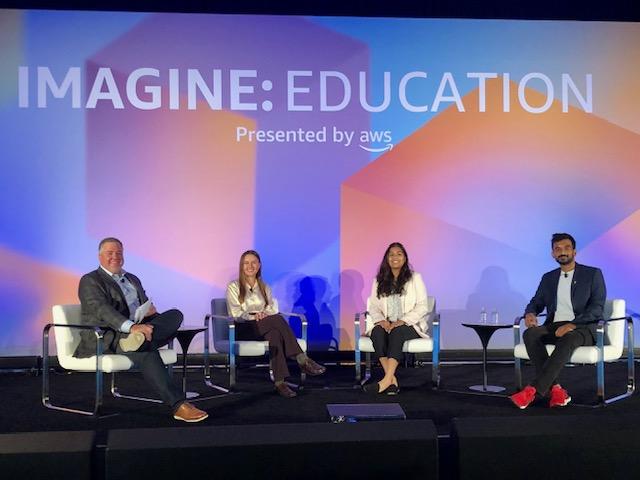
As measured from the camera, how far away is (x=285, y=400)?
509cm

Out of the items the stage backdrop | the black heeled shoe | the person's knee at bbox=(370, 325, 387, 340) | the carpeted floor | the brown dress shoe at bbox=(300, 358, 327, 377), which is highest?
the stage backdrop

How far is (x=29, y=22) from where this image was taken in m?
6.27

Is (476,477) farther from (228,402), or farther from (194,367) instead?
(194,367)

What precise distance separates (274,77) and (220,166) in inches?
33.5

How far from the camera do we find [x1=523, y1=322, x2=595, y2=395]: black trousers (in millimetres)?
4703

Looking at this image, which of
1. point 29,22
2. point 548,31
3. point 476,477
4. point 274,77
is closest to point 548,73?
point 548,31

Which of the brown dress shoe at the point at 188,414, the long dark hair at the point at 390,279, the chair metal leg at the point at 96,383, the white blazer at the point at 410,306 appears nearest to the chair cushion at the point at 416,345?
the white blazer at the point at 410,306

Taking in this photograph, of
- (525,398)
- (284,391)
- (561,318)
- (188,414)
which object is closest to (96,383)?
(188,414)

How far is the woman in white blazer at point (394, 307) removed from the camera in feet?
17.6

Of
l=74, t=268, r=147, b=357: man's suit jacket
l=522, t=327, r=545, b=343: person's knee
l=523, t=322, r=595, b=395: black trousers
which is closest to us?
l=74, t=268, r=147, b=357: man's suit jacket

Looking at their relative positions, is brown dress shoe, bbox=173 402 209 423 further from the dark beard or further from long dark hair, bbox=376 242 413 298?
the dark beard

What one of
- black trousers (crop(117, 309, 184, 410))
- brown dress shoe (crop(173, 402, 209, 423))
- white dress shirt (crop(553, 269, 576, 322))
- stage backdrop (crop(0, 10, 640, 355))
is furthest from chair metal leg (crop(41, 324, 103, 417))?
white dress shirt (crop(553, 269, 576, 322))

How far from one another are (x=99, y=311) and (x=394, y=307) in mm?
2074

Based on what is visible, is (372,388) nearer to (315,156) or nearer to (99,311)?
(99,311)
